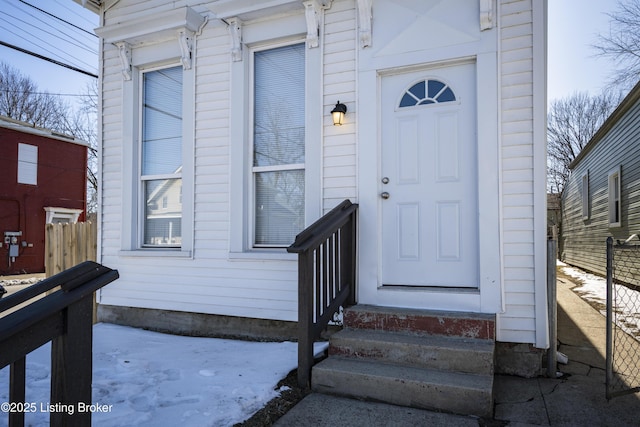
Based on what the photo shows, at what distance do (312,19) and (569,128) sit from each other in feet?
82.7

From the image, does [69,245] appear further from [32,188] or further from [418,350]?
[32,188]

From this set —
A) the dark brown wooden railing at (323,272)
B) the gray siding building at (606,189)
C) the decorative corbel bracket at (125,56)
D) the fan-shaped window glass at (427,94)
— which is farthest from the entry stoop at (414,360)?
the gray siding building at (606,189)

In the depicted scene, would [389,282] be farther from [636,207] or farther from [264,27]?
[636,207]

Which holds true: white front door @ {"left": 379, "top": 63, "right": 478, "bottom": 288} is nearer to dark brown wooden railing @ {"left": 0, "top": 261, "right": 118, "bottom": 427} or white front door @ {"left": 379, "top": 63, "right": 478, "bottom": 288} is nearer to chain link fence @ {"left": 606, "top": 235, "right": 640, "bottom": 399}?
chain link fence @ {"left": 606, "top": 235, "right": 640, "bottom": 399}

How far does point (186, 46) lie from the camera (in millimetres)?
4434

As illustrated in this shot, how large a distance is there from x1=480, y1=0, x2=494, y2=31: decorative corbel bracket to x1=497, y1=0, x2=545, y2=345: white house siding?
0.09 metres

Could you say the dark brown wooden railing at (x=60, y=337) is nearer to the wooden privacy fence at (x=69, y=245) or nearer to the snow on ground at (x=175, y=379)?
the snow on ground at (x=175, y=379)

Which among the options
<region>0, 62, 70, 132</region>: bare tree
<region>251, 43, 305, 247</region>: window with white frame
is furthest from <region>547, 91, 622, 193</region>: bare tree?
<region>0, 62, 70, 132</region>: bare tree

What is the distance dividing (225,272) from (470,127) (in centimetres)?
261

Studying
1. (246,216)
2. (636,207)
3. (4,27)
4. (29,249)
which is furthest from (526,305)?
(29,249)

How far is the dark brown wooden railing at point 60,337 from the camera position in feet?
4.47

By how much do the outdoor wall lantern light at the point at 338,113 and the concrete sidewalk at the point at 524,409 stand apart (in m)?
2.19

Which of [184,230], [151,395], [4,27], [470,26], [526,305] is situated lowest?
[151,395]

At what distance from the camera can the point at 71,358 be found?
1548mm
